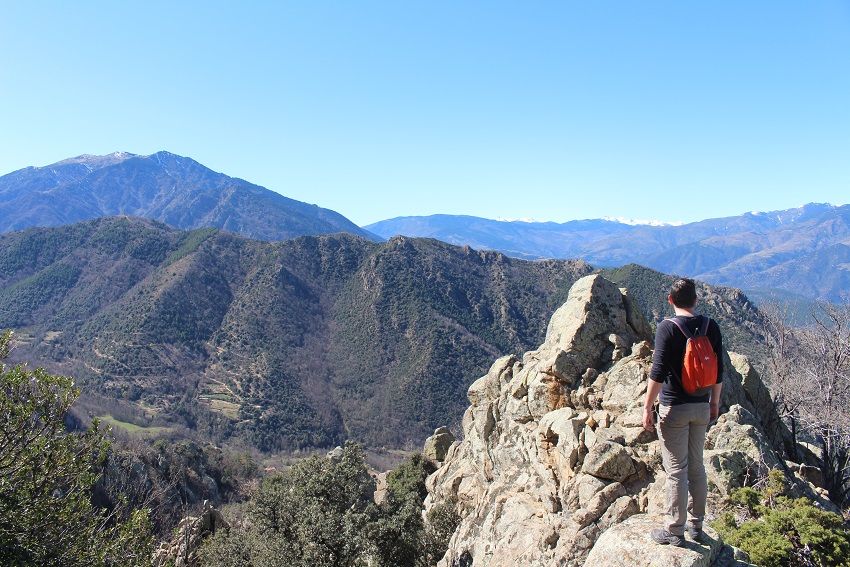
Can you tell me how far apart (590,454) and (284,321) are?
13284 centimetres

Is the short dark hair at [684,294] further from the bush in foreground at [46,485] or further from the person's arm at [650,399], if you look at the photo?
the bush in foreground at [46,485]

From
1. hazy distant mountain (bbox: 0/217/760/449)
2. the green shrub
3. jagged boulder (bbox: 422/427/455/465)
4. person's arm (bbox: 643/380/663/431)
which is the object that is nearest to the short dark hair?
person's arm (bbox: 643/380/663/431)

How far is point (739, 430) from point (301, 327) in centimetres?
13259

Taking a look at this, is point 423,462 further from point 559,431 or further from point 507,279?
point 507,279

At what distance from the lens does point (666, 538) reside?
7.15 metres

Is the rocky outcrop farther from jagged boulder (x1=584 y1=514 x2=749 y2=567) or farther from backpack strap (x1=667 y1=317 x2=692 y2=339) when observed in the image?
backpack strap (x1=667 y1=317 x2=692 y2=339)

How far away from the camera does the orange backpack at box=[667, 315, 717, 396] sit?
21.9 feet

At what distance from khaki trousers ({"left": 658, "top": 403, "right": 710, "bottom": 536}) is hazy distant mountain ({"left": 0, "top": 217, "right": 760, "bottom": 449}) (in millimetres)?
74150

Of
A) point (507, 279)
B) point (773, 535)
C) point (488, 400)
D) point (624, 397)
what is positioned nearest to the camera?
point (773, 535)

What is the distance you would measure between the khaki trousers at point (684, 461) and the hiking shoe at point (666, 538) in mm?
66

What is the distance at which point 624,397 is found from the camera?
48.9 feet

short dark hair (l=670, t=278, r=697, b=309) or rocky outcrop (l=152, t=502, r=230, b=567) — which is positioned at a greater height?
short dark hair (l=670, t=278, r=697, b=309)

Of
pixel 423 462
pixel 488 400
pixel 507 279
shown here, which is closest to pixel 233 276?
pixel 507 279

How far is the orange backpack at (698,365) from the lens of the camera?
21.9ft
